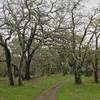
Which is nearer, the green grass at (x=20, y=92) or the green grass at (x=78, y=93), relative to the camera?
the green grass at (x=20, y=92)

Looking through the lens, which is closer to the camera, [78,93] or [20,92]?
[20,92]

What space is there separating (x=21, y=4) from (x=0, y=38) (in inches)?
208

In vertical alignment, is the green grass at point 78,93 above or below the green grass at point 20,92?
below

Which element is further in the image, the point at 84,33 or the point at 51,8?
the point at 84,33

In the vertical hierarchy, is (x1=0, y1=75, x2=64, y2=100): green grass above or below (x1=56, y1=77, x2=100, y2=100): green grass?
above

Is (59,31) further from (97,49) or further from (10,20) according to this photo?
(97,49)

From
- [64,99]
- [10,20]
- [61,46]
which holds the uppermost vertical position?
[10,20]

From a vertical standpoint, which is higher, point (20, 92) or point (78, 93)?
point (20, 92)

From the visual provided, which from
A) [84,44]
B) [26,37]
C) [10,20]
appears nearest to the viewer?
[10,20]

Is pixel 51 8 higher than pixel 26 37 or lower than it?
higher

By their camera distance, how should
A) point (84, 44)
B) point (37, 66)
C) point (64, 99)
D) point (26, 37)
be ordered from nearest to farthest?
point (64, 99) < point (26, 37) < point (84, 44) < point (37, 66)

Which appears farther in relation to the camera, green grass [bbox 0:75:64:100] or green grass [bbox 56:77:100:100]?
green grass [bbox 56:77:100:100]

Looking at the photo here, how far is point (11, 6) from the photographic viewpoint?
38.6 meters

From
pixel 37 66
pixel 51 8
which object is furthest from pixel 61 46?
pixel 37 66
